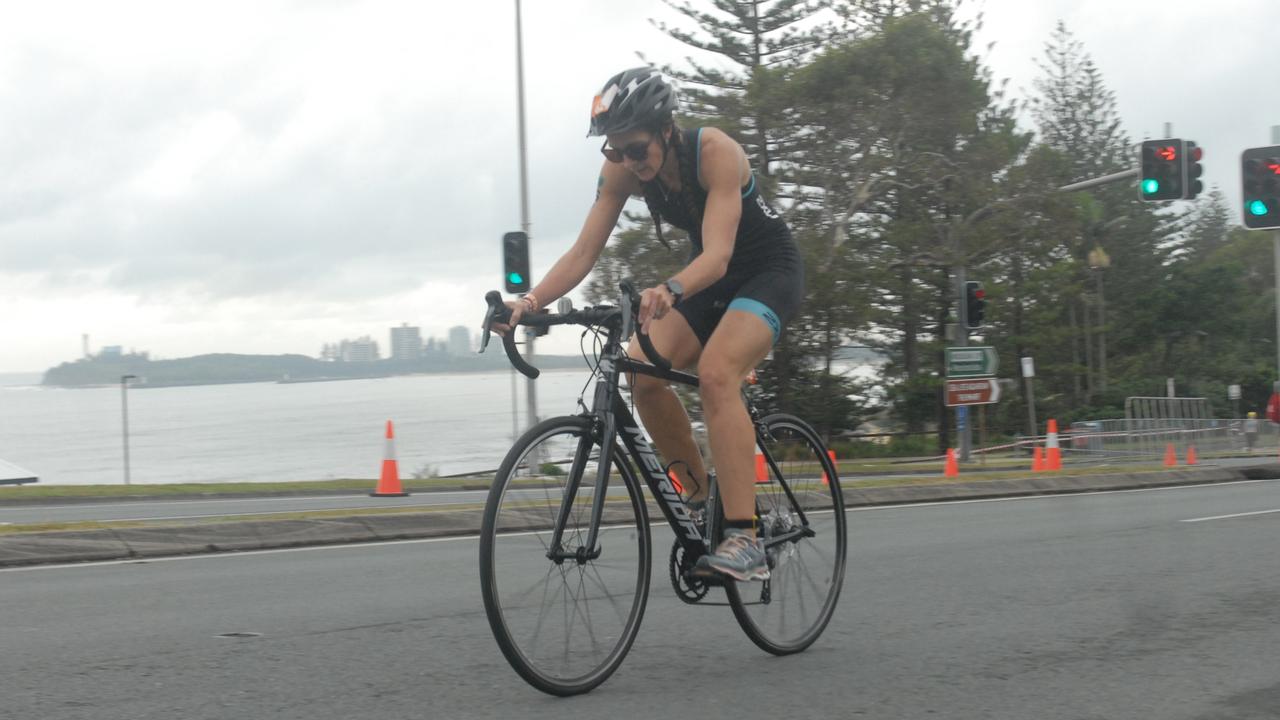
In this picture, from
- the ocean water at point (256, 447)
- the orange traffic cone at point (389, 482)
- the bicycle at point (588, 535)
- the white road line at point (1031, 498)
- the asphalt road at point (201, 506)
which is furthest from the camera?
the ocean water at point (256, 447)

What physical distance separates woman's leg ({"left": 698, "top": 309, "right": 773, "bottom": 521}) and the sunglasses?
644 mm

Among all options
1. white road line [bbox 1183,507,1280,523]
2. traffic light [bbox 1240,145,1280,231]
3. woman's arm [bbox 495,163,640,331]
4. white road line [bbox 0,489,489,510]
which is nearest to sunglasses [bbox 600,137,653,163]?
woman's arm [bbox 495,163,640,331]

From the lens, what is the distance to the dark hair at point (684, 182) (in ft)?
14.4

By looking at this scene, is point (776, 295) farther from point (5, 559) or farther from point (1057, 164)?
point (1057, 164)

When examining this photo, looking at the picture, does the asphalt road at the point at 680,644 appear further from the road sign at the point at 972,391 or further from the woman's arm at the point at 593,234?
the road sign at the point at 972,391

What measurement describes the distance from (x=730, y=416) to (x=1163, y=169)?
60.7 feet

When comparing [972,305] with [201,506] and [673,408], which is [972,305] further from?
[673,408]

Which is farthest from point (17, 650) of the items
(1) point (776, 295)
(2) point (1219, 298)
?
(2) point (1219, 298)

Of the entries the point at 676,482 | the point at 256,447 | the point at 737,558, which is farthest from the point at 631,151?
the point at 256,447

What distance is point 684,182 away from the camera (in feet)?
14.7

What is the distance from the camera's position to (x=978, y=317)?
2303 centimetres

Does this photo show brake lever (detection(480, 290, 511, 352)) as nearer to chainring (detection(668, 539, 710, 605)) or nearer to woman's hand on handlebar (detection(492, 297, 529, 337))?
woman's hand on handlebar (detection(492, 297, 529, 337))

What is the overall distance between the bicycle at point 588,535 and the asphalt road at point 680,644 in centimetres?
16

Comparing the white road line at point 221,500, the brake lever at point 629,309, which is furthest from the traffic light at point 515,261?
the brake lever at point 629,309
